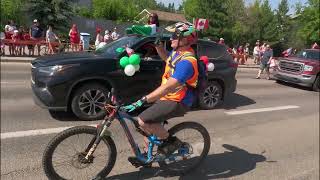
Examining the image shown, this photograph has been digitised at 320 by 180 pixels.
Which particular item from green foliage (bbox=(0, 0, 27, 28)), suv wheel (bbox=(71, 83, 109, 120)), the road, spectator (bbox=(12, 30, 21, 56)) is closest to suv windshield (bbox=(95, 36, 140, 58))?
suv wheel (bbox=(71, 83, 109, 120))

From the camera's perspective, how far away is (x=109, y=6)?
5262cm

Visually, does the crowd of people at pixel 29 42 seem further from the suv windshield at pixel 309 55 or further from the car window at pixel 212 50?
the car window at pixel 212 50

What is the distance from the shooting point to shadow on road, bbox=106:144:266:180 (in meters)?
5.27

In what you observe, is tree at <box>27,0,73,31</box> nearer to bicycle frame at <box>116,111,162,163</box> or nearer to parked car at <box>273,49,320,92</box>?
parked car at <box>273,49,320,92</box>

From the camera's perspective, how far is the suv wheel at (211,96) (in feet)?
31.4

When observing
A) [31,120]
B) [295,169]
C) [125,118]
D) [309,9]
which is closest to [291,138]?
[295,169]

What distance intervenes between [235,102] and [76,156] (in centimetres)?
703

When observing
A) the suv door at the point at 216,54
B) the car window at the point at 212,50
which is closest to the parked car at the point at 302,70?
the suv door at the point at 216,54

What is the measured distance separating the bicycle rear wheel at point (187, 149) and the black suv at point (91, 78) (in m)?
2.64

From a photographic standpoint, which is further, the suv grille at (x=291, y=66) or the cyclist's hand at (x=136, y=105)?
the suv grille at (x=291, y=66)

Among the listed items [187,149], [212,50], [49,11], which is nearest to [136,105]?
[187,149]

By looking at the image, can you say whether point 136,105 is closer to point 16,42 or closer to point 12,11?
point 16,42

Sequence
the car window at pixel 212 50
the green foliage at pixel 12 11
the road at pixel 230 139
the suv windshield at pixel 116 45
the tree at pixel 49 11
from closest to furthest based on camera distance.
→ the road at pixel 230 139, the suv windshield at pixel 116 45, the car window at pixel 212 50, the tree at pixel 49 11, the green foliage at pixel 12 11

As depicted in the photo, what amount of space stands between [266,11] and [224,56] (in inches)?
2244
